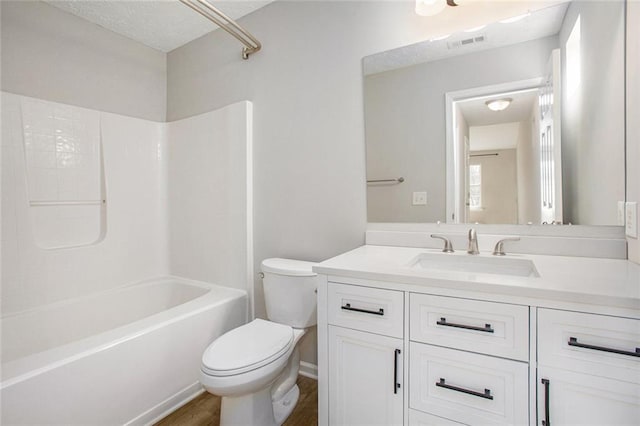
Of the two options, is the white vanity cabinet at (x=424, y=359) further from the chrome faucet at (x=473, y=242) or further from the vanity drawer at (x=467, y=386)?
the chrome faucet at (x=473, y=242)

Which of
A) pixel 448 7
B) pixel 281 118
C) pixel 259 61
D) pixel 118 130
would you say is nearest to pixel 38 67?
pixel 118 130

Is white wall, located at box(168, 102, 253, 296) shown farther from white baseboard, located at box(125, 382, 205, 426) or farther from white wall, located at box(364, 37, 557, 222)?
white wall, located at box(364, 37, 557, 222)

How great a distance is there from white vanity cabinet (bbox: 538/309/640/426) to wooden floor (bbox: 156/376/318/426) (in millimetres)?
1107

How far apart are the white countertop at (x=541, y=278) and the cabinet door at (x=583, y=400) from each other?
0.68 ft

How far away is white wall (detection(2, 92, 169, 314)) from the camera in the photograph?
5.85ft

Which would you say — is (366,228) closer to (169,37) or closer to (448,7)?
(448,7)

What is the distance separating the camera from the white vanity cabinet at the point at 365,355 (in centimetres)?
105

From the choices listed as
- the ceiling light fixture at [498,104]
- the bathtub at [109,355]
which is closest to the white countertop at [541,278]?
the ceiling light fixture at [498,104]

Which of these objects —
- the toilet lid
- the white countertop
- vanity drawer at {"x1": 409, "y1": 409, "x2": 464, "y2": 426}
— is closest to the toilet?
the toilet lid

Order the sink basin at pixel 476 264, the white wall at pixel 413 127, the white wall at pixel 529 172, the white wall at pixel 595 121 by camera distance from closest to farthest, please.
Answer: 1. the white wall at pixel 595 121
2. the sink basin at pixel 476 264
3. the white wall at pixel 529 172
4. the white wall at pixel 413 127

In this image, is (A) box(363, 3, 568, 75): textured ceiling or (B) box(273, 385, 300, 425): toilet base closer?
(A) box(363, 3, 568, 75): textured ceiling

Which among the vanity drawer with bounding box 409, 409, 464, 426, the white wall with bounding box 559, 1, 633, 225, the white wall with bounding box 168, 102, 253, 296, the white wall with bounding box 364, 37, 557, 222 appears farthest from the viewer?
the white wall with bounding box 168, 102, 253, 296

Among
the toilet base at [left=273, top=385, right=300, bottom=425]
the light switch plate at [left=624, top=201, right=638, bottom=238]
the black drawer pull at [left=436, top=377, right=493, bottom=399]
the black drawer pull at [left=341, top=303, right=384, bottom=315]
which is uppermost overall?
the light switch plate at [left=624, top=201, right=638, bottom=238]

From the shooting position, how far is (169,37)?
2.39 metres
